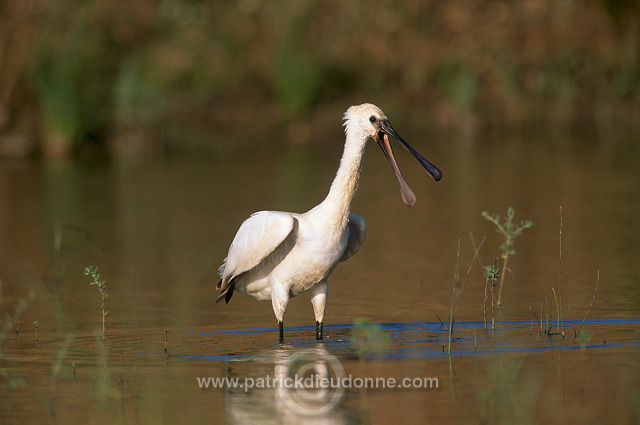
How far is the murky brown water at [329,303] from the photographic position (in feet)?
22.7

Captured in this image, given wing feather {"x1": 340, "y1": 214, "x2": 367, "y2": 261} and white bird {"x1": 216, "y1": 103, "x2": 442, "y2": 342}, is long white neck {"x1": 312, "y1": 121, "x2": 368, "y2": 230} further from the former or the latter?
wing feather {"x1": 340, "y1": 214, "x2": 367, "y2": 261}

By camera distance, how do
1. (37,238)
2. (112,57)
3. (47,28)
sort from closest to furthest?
(37,238) → (47,28) → (112,57)

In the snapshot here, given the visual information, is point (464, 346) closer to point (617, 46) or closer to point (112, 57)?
point (112, 57)

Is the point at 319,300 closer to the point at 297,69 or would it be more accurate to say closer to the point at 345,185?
the point at 345,185

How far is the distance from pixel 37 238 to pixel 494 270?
6906 millimetres

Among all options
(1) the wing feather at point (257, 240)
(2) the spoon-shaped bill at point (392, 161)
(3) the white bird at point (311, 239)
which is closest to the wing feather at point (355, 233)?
(3) the white bird at point (311, 239)

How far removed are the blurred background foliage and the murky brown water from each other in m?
2.65

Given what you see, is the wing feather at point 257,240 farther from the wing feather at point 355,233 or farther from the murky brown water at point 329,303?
the wing feather at point 355,233

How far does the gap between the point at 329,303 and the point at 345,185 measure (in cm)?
192

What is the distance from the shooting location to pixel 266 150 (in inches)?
959

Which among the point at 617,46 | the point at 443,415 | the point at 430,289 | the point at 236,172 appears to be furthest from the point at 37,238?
the point at 617,46

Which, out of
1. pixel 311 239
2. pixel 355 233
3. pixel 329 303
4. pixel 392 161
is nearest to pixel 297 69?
pixel 329 303

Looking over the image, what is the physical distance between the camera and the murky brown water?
22.7 ft

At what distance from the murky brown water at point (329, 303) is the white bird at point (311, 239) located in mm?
359
